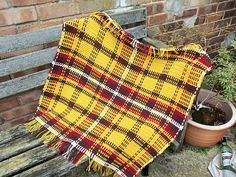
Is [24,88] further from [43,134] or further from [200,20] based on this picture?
[200,20]

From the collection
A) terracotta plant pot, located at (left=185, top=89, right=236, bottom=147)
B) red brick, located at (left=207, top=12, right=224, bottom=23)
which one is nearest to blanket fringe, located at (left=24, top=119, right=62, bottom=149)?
terracotta plant pot, located at (left=185, top=89, right=236, bottom=147)

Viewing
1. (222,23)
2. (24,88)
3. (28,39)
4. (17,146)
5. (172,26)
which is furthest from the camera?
(222,23)

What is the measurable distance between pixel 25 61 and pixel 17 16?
0.29 meters

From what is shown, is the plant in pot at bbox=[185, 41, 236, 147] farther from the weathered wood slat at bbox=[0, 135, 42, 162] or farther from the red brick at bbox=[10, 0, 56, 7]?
the red brick at bbox=[10, 0, 56, 7]

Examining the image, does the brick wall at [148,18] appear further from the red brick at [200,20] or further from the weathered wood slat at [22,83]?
the weathered wood slat at [22,83]

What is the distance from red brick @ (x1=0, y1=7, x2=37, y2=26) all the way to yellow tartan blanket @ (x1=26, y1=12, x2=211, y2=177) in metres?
0.24

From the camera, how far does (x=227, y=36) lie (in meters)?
2.92

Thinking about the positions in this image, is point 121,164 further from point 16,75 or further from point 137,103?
point 16,75

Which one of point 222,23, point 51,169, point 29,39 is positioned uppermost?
point 29,39

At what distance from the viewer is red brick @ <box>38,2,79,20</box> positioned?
69.3 inches

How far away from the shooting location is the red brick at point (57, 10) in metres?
1.76

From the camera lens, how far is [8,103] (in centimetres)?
197

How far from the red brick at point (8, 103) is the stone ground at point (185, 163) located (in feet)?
2.36

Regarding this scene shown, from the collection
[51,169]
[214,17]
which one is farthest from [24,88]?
[214,17]
